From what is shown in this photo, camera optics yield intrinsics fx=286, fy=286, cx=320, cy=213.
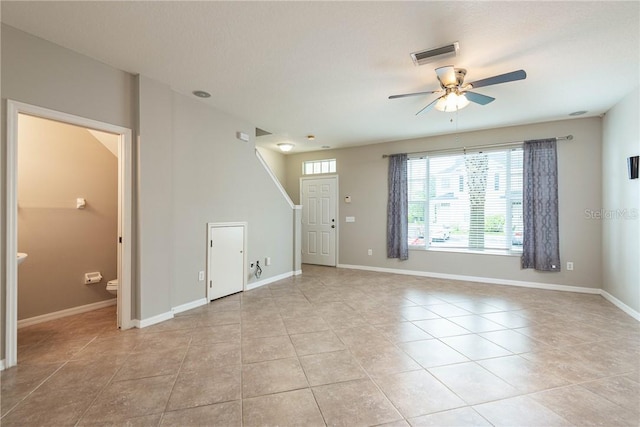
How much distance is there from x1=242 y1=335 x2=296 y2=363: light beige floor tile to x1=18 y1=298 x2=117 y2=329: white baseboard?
233 cm

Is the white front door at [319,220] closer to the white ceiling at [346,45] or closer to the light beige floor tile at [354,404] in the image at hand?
the white ceiling at [346,45]

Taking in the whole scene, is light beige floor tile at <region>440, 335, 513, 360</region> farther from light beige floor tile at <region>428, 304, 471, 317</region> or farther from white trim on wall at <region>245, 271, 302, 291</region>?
white trim on wall at <region>245, 271, 302, 291</region>

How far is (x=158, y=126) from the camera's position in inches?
126

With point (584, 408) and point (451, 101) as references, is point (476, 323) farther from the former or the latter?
point (451, 101)

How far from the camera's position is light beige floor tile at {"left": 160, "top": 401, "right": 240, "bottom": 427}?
1.65 meters

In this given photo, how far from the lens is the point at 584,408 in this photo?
179 cm

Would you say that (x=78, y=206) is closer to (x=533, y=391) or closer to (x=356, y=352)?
(x=356, y=352)

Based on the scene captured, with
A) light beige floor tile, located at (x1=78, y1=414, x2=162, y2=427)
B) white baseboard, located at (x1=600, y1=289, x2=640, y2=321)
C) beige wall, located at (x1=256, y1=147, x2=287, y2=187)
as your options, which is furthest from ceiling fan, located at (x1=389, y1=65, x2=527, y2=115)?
beige wall, located at (x1=256, y1=147, x2=287, y2=187)

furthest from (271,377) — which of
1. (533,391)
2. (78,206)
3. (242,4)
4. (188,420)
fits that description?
(78,206)

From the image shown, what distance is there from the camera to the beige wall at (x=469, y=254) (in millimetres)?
4461

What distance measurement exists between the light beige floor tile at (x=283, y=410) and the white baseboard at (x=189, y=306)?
81.4 inches

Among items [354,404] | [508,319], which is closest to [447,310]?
[508,319]

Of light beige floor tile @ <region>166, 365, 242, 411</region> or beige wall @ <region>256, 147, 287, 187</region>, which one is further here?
beige wall @ <region>256, 147, 287, 187</region>

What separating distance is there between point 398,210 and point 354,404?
14.4ft
